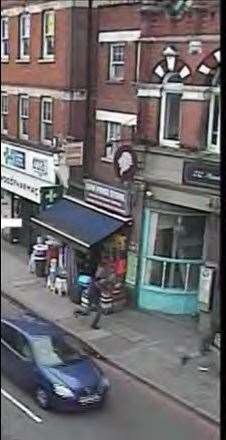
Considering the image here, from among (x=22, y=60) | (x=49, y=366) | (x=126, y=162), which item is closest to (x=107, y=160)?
(x=126, y=162)

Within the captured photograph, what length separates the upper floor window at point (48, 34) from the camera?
1626 mm

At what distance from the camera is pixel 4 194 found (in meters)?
1.85

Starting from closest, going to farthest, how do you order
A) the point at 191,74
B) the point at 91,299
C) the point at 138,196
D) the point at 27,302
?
the point at 191,74 < the point at 138,196 < the point at 91,299 < the point at 27,302

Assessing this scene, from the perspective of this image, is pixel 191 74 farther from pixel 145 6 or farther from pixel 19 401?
pixel 19 401

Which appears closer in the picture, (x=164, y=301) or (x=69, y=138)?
(x=164, y=301)

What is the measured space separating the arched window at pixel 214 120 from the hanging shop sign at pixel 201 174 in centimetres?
4

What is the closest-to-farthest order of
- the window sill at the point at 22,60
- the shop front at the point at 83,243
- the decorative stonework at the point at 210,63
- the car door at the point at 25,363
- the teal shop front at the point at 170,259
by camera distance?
the decorative stonework at the point at 210,63 < the teal shop front at the point at 170,259 < the shop front at the point at 83,243 < the car door at the point at 25,363 < the window sill at the point at 22,60

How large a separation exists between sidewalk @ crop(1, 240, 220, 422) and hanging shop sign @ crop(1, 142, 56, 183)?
0.27 metres

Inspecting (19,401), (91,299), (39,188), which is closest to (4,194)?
(39,188)

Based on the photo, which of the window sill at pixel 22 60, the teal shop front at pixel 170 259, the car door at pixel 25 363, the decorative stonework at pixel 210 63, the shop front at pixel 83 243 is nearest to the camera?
the decorative stonework at pixel 210 63

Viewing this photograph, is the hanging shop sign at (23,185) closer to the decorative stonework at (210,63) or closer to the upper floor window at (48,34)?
the upper floor window at (48,34)

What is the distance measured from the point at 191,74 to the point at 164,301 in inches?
20.2

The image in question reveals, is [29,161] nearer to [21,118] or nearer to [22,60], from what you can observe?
[21,118]

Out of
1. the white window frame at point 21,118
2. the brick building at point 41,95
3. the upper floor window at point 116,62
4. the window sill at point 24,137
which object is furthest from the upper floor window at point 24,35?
the upper floor window at point 116,62
